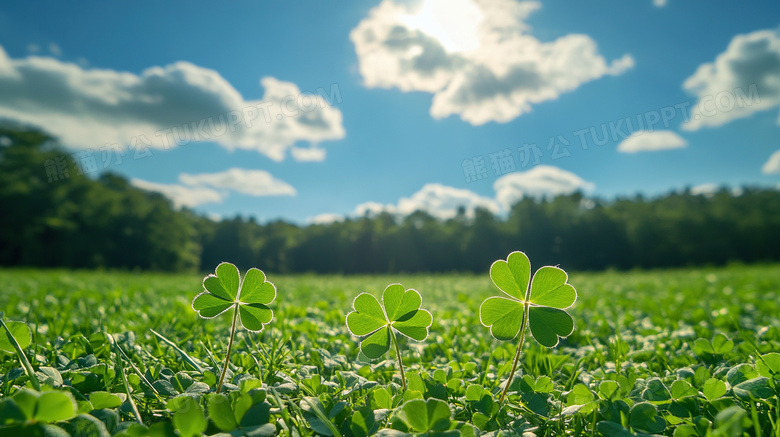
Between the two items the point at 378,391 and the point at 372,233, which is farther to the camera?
the point at 372,233

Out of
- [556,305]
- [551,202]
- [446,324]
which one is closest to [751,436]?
[556,305]

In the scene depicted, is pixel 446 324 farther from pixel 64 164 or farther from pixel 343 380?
pixel 64 164

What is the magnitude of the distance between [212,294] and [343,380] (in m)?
0.40

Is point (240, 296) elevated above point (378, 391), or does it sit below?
above

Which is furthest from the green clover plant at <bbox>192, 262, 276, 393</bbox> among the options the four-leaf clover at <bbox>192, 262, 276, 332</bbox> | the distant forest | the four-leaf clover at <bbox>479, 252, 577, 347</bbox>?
the distant forest

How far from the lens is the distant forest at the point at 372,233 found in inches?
1277

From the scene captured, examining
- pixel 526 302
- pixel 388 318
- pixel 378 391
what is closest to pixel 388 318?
pixel 388 318

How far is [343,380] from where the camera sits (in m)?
1.07

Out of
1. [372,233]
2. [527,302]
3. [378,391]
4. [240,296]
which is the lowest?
[378,391]

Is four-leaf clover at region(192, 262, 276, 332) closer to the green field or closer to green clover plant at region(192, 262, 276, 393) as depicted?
green clover plant at region(192, 262, 276, 393)

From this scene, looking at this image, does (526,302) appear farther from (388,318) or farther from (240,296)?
(240,296)

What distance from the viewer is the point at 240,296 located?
955 millimetres

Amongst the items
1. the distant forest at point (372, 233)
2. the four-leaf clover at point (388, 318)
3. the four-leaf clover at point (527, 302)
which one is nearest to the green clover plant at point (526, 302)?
the four-leaf clover at point (527, 302)

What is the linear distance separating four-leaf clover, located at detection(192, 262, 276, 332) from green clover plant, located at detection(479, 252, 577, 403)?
0.50 meters
